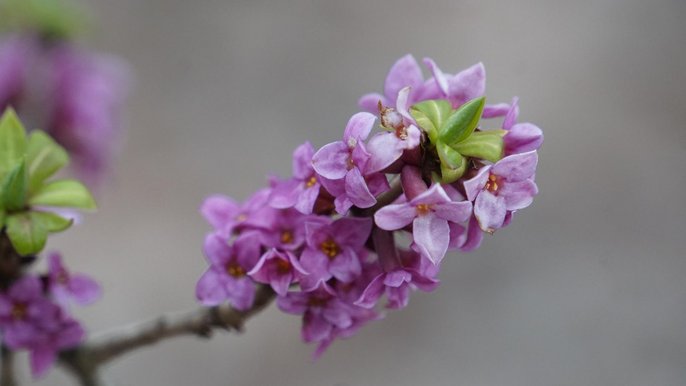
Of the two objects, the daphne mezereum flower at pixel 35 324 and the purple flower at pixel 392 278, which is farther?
the daphne mezereum flower at pixel 35 324

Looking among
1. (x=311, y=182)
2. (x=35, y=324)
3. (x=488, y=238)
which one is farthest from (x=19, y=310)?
(x=488, y=238)

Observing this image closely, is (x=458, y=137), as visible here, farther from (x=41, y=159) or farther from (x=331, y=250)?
(x=41, y=159)

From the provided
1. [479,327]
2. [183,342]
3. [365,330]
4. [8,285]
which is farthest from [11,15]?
[479,327]

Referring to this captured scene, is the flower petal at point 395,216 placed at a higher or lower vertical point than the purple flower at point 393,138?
lower

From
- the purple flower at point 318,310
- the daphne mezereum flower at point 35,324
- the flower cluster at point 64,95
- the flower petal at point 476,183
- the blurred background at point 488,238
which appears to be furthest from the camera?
the blurred background at point 488,238

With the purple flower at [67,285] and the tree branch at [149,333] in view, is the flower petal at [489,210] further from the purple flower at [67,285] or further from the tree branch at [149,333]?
the purple flower at [67,285]

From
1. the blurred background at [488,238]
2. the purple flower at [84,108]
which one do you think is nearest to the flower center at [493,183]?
the purple flower at [84,108]
